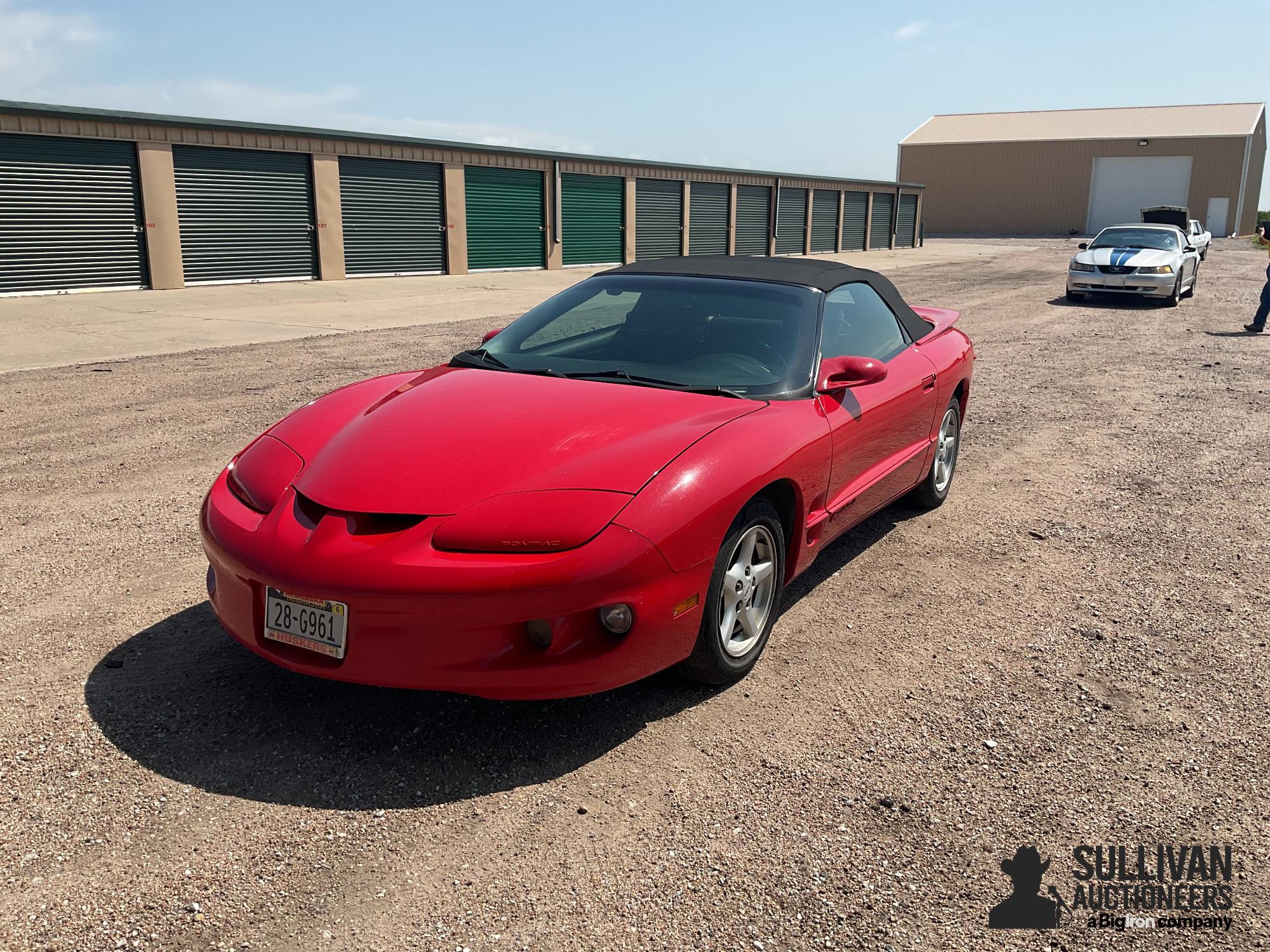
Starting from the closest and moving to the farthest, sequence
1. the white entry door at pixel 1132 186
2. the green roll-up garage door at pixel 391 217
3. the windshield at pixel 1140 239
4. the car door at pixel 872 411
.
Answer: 1. the car door at pixel 872 411
2. the windshield at pixel 1140 239
3. the green roll-up garage door at pixel 391 217
4. the white entry door at pixel 1132 186

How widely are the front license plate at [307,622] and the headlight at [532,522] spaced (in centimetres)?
36

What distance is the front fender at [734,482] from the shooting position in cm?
317

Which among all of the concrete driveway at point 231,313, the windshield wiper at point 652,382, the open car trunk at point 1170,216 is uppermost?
the open car trunk at point 1170,216

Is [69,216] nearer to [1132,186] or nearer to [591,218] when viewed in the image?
[591,218]

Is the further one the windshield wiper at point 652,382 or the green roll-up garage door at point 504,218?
the green roll-up garage door at point 504,218

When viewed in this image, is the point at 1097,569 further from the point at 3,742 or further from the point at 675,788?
the point at 3,742

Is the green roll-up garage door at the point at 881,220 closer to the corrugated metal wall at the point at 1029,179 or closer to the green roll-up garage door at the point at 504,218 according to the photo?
the corrugated metal wall at the point at 1029,179

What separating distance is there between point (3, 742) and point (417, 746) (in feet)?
4.19

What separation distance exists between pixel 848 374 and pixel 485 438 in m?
1.59

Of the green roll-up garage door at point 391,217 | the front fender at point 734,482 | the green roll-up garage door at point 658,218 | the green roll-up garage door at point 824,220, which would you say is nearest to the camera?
the front fender at point 734,482

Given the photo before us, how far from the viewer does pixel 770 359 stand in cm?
427

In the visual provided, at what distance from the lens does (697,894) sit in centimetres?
261

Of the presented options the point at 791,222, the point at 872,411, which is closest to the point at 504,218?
the point at 791,222

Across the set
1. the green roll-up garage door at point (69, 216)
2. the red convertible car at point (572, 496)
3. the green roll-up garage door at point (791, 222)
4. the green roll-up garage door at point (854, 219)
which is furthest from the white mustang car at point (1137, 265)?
the green roll-up garage door at point (854, 219)
